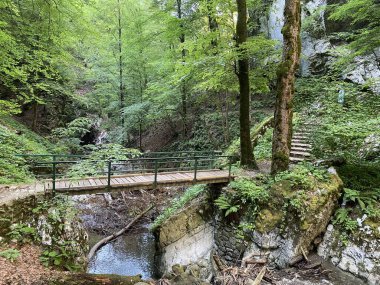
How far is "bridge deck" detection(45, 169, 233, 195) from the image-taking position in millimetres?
7047

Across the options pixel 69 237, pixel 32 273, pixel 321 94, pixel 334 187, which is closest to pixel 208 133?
pixel 321 94

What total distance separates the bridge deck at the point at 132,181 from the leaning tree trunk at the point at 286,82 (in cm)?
186

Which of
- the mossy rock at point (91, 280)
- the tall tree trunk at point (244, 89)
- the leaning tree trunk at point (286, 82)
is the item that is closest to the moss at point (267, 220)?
the leaning tree trunk at point (286, 82)

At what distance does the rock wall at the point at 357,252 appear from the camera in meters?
6.33

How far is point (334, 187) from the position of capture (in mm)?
7922

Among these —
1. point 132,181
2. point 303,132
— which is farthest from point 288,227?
point 303,132

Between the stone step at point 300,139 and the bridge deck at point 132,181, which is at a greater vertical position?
the stone step at point 300,139

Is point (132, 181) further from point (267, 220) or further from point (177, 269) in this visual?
point (267, 220)

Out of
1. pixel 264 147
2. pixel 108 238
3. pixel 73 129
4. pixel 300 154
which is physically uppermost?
pixel 73 129

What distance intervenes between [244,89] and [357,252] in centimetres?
589

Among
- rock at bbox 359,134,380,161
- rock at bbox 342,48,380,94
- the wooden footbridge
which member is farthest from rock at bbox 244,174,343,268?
rock at bbox 342,48,380,94

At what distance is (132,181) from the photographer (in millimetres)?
7953

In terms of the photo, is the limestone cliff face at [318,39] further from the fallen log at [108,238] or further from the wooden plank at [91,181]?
the wooden plank at [91,181]

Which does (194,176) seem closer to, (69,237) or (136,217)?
(69,237)
